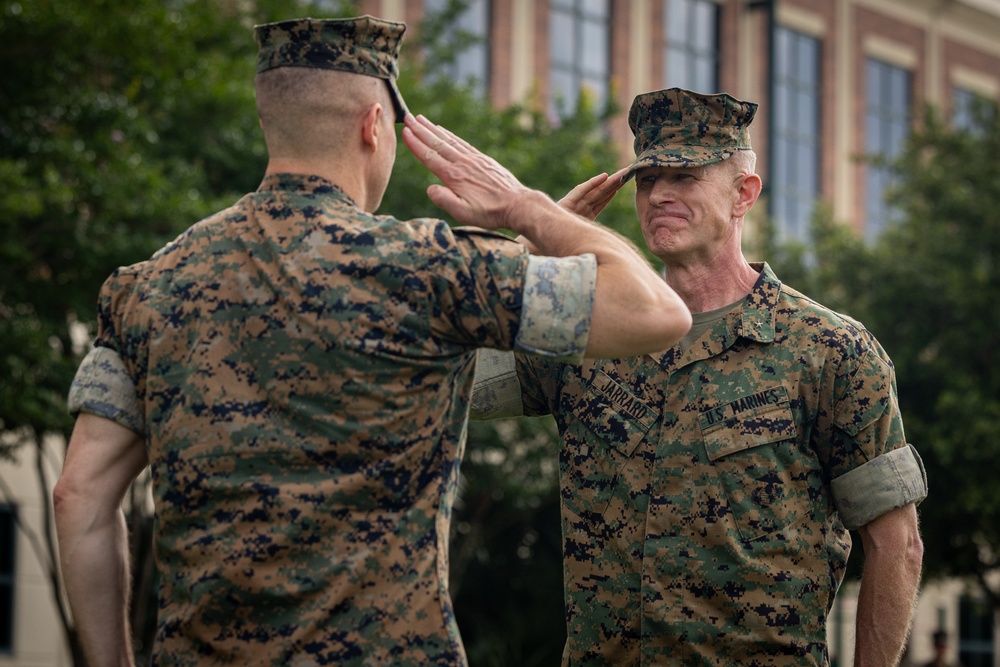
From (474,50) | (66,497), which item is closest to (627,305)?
(66,497)

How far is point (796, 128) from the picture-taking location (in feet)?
98.8

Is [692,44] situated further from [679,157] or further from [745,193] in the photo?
[679,157]

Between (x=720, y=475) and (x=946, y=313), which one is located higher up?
(x=720, y=475)

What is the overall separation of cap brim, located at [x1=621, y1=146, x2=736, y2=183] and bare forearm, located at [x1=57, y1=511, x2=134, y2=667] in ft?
6.40

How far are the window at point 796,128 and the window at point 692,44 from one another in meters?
1.45

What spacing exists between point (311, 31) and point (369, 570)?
114 cm

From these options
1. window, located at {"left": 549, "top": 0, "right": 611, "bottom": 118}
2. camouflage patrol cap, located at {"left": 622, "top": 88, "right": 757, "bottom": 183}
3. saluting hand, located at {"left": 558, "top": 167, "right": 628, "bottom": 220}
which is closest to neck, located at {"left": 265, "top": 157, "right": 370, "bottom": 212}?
saluting hand, located at {"left": 558, "top": 167, "right": 628, "bottom": 220}

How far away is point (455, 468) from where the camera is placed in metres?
3.11

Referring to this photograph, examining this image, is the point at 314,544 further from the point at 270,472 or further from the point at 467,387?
the point at 467,387

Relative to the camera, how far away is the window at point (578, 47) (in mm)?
25453

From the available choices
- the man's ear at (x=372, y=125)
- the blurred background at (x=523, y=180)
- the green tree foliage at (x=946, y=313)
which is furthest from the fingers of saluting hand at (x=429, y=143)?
the green tree foliage at (x=946, y=313)

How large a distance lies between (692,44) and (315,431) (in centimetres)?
2627

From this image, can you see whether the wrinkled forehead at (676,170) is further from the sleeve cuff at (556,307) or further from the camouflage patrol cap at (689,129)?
the sleeve cuff at (556,307)

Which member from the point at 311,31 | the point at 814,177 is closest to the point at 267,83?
the point at 311,31
